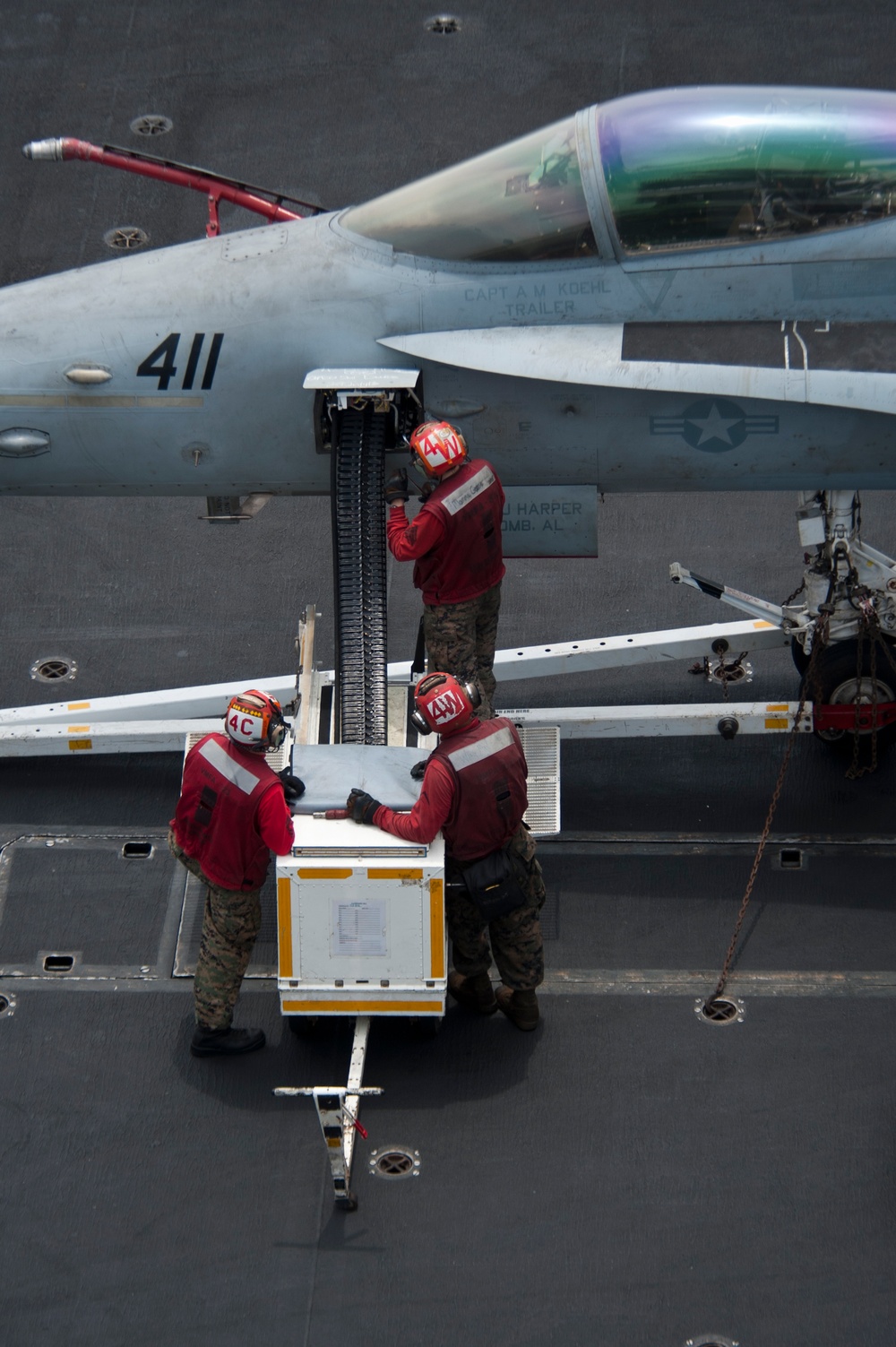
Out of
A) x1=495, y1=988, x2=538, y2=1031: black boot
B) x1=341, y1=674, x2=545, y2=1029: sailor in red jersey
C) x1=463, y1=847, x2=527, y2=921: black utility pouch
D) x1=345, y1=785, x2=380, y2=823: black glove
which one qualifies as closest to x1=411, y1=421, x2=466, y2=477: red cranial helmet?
x1=341, y1=674, x2=545, y2=1029: sailor in red jersey

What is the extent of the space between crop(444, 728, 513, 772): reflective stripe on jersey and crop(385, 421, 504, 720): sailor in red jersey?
105 cm

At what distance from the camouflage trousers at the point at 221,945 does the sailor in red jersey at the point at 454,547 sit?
1510 millimetres

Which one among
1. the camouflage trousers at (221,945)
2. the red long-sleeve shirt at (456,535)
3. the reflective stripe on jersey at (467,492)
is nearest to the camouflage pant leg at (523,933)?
the camouflage trousers at (221,945)

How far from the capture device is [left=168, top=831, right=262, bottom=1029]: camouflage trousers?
677cm

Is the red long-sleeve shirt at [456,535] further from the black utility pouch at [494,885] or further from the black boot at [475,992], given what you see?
the black boot at [475,992]

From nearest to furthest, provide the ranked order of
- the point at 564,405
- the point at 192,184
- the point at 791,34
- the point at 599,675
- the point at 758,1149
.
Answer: the point at 758,1149
the point at 564,405
the point at 192,184
the point at 599,675
the point at 791,34

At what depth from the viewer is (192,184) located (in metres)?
8.01

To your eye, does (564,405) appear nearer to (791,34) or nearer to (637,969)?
(637,969)

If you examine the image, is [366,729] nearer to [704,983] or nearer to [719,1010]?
[704,983]

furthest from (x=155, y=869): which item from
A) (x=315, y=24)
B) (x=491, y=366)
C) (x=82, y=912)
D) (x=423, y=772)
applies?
(x=315, y=24)

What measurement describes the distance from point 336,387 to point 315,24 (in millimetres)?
8563

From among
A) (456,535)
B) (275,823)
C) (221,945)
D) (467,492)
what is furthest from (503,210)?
(221,945)

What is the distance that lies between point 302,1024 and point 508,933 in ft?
3.11

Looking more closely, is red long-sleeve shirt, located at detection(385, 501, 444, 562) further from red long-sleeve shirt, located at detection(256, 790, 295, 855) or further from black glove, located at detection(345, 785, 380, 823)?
red long-sleeve shirt, located at detection(256, 790, 295, 855)
